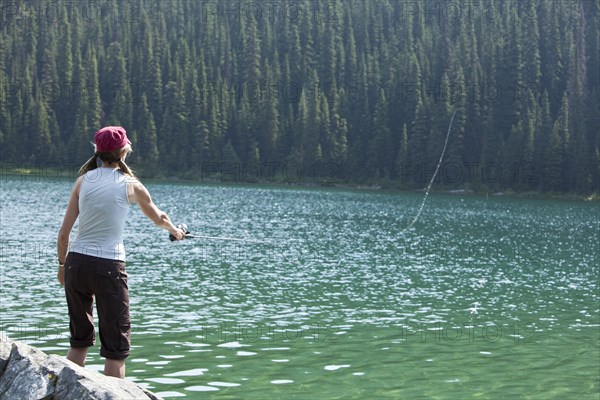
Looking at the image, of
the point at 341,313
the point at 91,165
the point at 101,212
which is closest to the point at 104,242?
the point at 101,212

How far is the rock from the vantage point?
7.93 m

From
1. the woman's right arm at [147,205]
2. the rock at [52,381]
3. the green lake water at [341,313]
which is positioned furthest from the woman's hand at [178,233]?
the green lake water at [341,313]

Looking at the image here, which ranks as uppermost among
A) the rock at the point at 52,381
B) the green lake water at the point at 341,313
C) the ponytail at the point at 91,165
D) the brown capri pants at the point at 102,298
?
the ponytail at the point at 91,165

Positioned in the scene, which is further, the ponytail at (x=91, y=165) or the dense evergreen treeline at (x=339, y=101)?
the dense evergreen treeline at (x=339, y=101)

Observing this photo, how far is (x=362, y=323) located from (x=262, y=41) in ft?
586

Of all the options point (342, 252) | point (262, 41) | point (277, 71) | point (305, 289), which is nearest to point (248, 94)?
point (277, 71)

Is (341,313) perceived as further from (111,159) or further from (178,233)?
(111,159)

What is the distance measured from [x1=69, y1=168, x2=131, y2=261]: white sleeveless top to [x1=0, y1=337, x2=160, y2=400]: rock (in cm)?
115

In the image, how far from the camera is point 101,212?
8.34 m

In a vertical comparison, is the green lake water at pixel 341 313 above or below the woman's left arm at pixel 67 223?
below

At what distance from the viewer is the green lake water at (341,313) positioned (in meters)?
15.5

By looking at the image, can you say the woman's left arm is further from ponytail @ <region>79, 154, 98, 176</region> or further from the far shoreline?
the far shoreline

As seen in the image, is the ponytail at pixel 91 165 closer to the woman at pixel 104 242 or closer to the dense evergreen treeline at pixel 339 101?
the woman at pixel 104 242

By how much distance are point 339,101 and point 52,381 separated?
157 metres
